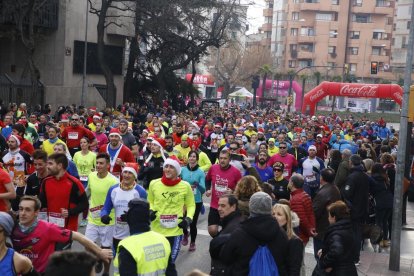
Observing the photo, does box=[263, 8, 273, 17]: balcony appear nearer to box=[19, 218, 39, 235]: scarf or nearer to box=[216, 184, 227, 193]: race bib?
box=[216, 184, 227, 193]: race bib

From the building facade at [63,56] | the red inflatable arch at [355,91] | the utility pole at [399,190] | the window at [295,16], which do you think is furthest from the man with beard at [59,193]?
the window at [295,16]

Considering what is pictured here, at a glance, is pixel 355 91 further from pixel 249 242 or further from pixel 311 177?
pixel 249 242

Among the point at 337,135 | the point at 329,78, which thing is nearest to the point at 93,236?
the point at 337,135

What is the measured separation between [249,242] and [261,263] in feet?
0.66

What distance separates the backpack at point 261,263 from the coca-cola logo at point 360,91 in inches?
1219

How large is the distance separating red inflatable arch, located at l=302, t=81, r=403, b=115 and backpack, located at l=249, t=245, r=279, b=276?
2953 centimetres

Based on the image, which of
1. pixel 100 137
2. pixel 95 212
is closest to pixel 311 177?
pixel 100 137

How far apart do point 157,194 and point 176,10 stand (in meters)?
28.1

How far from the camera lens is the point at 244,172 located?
11.2 meters

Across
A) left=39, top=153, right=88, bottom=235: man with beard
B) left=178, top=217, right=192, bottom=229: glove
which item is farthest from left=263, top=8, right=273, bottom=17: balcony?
left=39, top=153, right=88, bottom=235: man with beard

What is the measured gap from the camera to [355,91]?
36.6 m

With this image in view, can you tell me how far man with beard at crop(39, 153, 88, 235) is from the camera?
7.73 meters

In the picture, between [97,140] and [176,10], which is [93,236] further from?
[176,10]

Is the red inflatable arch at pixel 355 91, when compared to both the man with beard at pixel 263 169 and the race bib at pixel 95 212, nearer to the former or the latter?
the man with beard at pixel 263 169
